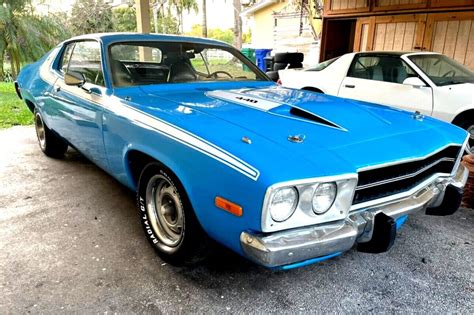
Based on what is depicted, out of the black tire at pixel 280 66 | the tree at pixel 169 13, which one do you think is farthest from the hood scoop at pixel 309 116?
the tree at pixel 169 13

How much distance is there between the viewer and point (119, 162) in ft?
8.98

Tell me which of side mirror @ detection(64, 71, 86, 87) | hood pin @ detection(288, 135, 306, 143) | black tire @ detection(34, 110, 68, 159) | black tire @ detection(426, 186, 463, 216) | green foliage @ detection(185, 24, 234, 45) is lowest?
black tire @ detection(34, 110, 68, 159)

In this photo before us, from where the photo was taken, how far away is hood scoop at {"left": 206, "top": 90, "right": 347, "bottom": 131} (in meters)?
2.34

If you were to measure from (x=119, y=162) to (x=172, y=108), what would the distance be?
64 cm

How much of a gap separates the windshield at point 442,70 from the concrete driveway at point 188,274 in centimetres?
245

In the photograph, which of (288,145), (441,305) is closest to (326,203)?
(288,145)

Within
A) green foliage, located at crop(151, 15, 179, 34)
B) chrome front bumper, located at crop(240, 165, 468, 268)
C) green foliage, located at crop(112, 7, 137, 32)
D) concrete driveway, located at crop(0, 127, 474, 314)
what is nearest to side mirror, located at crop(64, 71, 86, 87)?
concrete driveway, located at crop(0, 127, 474, 314)

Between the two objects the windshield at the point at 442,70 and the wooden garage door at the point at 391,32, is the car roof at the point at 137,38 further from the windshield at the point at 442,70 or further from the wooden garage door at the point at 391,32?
the wooden garage door at the point at 391,32

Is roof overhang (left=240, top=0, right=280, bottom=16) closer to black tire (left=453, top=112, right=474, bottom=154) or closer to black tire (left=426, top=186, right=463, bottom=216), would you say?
black tire (left=453, top=112, right=474, bottom=154)

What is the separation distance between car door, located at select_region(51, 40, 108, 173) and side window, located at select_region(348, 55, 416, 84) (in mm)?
4035

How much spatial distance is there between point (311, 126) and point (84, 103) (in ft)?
6.25

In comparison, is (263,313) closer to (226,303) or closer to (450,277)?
(226,303)

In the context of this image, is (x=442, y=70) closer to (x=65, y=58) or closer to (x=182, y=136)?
(x=182, y=136)

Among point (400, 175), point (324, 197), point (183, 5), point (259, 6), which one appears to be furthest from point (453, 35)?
point (183, 5)
